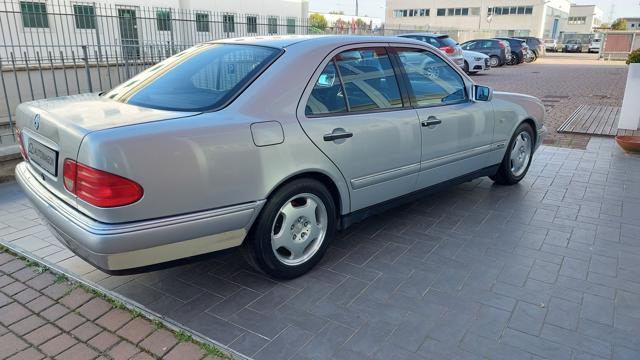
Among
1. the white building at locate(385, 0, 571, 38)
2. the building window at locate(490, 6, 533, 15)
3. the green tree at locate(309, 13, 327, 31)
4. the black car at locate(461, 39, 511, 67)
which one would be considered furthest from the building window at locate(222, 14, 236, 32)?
the building window at locate(490, 6, 533, 15)

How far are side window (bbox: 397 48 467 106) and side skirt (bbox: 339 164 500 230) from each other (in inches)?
30.2

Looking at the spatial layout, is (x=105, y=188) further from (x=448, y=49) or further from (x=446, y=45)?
(x=446, y=45)

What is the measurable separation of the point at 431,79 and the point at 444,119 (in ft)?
1.33

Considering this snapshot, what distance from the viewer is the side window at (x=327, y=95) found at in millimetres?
3305

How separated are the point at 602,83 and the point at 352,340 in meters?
19.2

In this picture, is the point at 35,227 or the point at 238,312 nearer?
the point at 238,312

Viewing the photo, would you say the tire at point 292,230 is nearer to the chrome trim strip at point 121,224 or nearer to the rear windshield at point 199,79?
the chrome trim strip at point 121,224

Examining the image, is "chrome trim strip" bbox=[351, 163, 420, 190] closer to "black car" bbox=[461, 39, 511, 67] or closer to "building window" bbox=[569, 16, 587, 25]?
"black car" bbox=[461, 39, 511, 67]

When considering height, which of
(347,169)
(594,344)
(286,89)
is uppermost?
(286,89)

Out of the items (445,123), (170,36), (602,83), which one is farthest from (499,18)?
(445,123)

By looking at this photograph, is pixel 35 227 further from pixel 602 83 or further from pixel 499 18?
pixel 499 18

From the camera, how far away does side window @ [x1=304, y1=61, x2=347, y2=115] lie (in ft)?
10.8

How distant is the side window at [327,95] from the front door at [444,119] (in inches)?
32.3

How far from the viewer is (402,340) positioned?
108 inches
